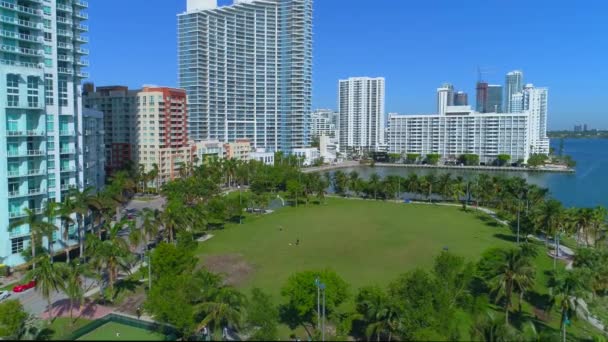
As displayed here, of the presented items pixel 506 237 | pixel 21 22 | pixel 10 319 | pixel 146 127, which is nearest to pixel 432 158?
pixel 146 127

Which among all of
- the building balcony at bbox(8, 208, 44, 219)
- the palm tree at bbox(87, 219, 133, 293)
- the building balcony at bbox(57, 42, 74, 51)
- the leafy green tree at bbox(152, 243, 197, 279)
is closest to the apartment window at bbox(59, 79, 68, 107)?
the building balcony at bbox(57, 42, 74, 51)

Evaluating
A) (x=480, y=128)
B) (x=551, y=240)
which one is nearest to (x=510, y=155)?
(x=480, y=128)

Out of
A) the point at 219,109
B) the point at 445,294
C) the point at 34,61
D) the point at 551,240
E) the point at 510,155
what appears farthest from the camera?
the point at 510,155

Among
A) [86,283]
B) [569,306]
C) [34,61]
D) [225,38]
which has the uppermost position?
[225,38]

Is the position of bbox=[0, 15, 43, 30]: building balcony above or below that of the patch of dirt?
above

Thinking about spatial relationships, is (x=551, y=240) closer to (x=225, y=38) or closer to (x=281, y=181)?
(x=281, y=181)

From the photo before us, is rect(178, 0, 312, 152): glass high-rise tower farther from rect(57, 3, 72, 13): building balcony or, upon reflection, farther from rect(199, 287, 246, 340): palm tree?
rect(199, 287, 246, 340): palm tree
